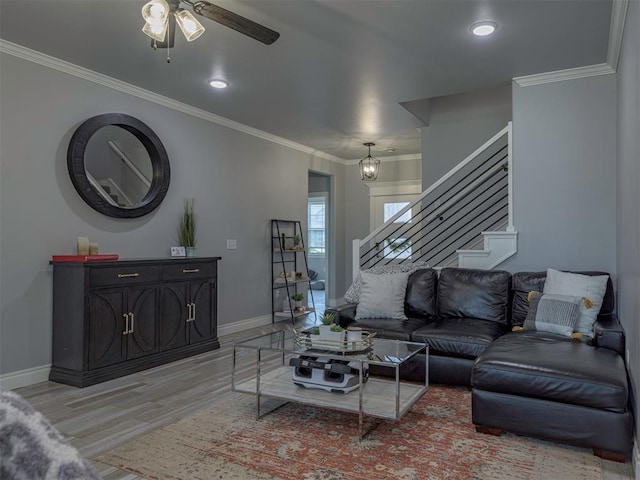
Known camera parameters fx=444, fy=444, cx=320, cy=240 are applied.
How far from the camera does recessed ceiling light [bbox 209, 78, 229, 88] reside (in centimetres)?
417

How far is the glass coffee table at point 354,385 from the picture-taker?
2430 millimetres

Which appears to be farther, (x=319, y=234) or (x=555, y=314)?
(x=319, y=234)

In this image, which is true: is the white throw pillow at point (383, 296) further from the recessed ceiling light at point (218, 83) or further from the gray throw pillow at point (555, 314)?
the recessed ceiling light at point (218, 83)

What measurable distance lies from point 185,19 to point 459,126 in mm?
4118

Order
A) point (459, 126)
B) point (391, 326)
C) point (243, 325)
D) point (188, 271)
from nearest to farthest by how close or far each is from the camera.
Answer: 1. point (391, 326)
2. point (188, 271)
3. point (459, 126)
4. point (243, 325)

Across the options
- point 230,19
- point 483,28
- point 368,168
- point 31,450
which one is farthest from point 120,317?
point 368,168

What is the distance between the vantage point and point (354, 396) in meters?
2.61

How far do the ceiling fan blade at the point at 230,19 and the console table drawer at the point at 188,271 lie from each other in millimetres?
2414

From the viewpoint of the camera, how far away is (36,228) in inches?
142

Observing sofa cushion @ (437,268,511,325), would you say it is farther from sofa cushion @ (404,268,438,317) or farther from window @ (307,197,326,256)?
window @ (307,197,326,256)

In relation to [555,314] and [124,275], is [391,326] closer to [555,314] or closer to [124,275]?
[555,314]

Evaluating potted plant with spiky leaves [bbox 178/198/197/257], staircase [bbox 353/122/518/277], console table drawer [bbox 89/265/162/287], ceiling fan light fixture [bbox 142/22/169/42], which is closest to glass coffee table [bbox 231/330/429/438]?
console table drawer [bbox 89/265/162/287]

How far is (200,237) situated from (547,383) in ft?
12.8

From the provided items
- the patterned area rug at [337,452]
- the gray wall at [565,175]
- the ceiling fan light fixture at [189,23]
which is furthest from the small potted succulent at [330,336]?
the gray wall at [565,175]
